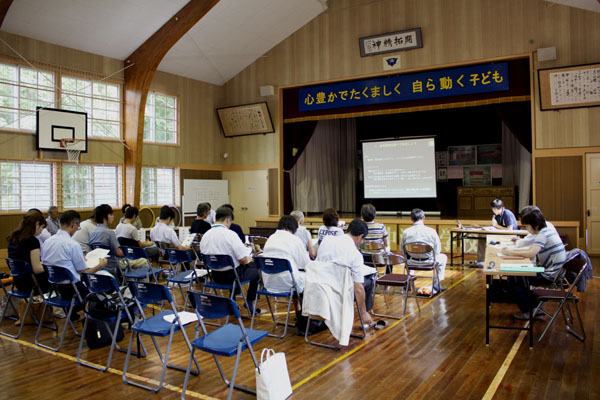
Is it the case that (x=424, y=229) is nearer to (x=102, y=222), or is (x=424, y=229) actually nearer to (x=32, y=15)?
(x=102, y=222)

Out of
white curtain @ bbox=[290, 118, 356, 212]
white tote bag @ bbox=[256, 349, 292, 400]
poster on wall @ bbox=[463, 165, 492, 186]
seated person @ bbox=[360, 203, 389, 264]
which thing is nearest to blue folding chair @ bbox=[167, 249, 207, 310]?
seated person @ bbox=[360, 203, 389, 264]

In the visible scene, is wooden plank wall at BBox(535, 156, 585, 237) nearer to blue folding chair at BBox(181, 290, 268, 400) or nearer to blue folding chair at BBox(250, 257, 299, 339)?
blue folding chair at BBox(250, 257, 299, 339)

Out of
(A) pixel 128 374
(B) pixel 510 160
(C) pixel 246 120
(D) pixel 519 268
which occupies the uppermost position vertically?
(C) pixel 246 120

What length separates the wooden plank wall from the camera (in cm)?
823

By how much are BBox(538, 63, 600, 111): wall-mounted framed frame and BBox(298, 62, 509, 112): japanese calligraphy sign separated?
729 millimetres

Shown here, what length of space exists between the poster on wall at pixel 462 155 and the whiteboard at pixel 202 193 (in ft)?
22.0

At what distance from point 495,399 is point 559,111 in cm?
715

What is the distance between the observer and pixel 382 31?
9758mm

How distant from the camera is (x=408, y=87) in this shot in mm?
9586

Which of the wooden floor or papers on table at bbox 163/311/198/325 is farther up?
papers on table at bbox 163/311/198/325

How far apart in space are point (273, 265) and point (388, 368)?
1346 mm

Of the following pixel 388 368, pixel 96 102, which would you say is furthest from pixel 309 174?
pixel 388 368

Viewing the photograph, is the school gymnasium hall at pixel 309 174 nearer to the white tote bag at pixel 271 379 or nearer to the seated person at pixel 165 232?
the seated person at pixel 165 232

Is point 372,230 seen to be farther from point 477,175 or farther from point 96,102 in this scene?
point 477,175
